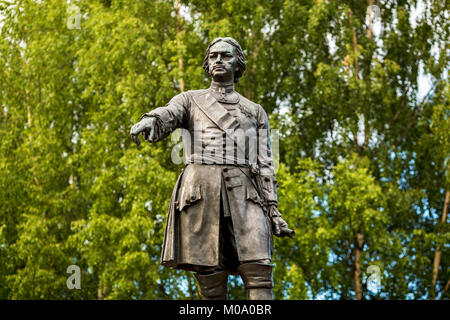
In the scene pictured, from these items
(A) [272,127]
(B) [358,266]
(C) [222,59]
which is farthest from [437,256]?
(C) [222,59]

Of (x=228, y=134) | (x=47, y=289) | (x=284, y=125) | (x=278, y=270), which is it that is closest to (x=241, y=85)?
(x=284, y=125)

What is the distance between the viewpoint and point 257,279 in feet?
28.0

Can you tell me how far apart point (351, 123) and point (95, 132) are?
6.09m

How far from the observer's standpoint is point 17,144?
24547mm

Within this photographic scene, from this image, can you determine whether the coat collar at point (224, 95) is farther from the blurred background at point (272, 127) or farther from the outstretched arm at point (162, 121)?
the blurred background at point (272, 127)

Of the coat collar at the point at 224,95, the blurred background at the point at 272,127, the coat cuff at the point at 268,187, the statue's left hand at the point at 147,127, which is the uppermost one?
the blurred background at the point at 272,127

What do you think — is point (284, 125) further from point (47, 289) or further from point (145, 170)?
point (47, 289)

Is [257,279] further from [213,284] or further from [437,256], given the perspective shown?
[437,256]

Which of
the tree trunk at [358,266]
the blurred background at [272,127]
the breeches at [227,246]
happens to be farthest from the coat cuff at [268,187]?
the tree trunk at [358,266]

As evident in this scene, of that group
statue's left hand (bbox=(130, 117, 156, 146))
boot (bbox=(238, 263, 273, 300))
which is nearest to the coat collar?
statue's left hand (bbox=(130, 117, 156, 146))

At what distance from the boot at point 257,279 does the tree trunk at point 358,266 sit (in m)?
13.2

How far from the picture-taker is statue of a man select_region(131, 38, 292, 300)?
860 cm

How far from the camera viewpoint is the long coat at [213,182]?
28.3ft

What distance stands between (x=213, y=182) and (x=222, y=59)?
4.01ft
